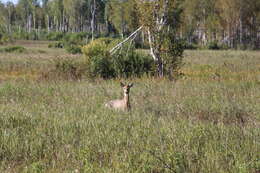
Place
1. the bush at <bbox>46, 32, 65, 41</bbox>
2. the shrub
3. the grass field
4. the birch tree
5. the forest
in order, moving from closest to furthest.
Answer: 1. the grass field
2. the forest
3. the birch tree
4. the shrub
5. the bush at <bbox>46, 32, 65, 41</bbox>

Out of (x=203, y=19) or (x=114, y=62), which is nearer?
(x=114, y=62)

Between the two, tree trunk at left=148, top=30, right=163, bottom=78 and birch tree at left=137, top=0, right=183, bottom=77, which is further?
tree trunk at left=148, top=30, right=163, bottom=78

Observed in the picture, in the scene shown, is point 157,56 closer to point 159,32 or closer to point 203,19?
point 159,32

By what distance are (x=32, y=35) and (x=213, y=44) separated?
36.7m

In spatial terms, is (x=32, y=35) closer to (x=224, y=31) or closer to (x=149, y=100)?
(x=224, y=31)

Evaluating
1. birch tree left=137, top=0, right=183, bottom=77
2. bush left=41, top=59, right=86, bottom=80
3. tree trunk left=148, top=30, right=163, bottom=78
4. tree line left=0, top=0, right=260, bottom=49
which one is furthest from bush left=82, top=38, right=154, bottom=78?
tree line left=0, top=0, right=260, bottom=49

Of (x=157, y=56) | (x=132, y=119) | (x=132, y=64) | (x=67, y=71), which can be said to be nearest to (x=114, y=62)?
(x=132, y=64)

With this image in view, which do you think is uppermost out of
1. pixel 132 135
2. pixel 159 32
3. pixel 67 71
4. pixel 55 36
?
pixel 55 36

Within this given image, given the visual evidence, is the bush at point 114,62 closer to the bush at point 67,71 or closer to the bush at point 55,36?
the bush at point 67,71

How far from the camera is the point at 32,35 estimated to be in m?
81.6

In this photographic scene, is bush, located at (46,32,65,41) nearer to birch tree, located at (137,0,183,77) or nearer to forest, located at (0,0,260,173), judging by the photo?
forest, located at (0,0,260,173)

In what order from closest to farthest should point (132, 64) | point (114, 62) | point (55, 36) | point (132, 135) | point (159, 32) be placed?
point (132, 135)
point (159, 32)
point (114, 62)
point (132, 64)
point (55, 36)

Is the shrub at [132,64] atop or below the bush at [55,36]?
below

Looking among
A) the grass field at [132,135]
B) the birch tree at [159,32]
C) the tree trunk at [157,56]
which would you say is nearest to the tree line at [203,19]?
the birch tree at [159,32]
